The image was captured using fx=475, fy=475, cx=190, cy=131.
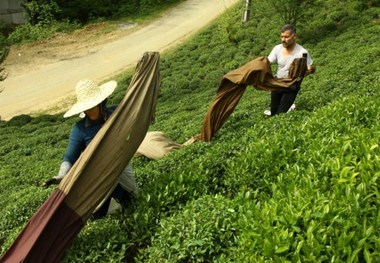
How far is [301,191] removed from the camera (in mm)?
4090

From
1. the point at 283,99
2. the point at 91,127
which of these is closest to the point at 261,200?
the point at 91,127

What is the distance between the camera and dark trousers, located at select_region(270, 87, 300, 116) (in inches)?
311

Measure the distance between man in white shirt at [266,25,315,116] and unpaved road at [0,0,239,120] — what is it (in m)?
14.8

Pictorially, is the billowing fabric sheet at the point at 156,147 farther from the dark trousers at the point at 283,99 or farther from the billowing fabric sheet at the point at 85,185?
the billowing fabric sheet at the point at 85,185

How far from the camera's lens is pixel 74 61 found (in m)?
26.6

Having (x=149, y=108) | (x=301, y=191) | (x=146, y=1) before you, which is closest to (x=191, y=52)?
(x=146, y=1)

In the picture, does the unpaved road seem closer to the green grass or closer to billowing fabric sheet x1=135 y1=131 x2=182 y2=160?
billowing fabric sheet x1=135 y1=131 x2=182 y2=160

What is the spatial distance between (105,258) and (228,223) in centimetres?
130

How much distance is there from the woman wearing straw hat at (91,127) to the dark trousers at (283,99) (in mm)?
3448

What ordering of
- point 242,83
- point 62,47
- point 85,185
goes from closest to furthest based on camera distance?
point 85,185
point 242,83
point 62,47

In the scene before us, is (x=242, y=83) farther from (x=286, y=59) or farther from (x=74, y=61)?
(x=74, y=61)

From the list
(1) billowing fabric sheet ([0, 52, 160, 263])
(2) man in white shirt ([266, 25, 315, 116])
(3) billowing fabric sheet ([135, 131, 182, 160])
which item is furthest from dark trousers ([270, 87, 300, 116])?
(1) billowing fabric sheet ([0, 52, 160, 263])

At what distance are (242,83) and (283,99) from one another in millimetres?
790

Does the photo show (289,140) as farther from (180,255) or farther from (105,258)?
(105,258)
